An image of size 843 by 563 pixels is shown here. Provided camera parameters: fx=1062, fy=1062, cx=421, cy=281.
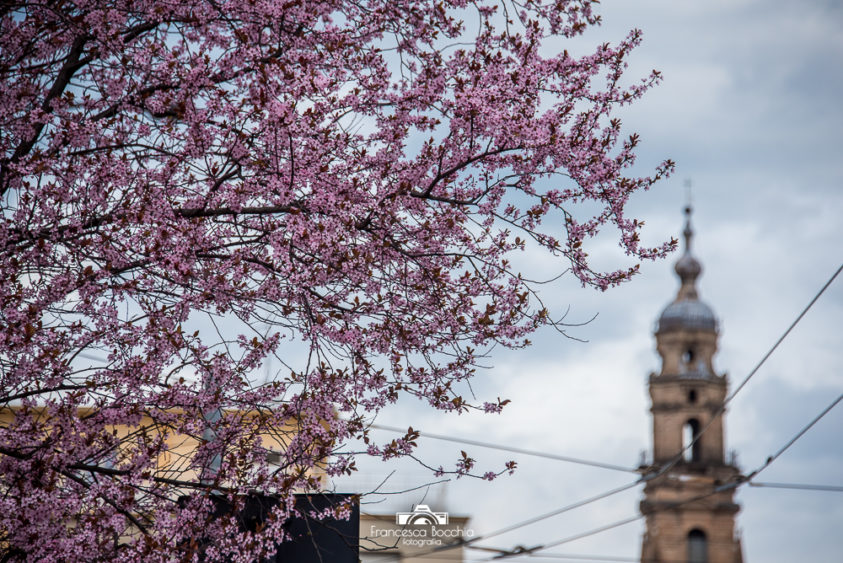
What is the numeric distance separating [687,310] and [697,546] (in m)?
13.6

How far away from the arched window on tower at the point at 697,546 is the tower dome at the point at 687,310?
463 inches

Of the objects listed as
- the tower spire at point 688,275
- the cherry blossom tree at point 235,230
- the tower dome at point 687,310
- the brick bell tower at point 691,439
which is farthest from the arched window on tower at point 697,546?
the cherry blossom tree at point 235,230

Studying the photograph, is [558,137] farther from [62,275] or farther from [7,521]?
[7,521]

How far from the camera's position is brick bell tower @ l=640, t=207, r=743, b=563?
60.2 meters

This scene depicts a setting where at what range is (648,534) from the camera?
63281mm

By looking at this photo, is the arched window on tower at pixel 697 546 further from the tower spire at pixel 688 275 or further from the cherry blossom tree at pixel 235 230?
the cherry blossom tree at pixel 235 230

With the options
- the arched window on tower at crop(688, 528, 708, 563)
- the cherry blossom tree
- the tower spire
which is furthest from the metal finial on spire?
the cherry blossom tree

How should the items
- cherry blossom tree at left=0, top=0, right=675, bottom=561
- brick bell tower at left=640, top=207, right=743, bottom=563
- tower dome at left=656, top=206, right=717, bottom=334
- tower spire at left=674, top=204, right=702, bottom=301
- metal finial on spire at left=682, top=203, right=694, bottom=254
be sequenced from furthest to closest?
metal finial on spire at left=682, top=203, right=694, bottom=254 → tower spire at left=674, top=204, right=702, bottom=301 → tower dome at left=656, top=206, right=717, bottom=334 → brick bell tower at left=640, top=207, right=743, bottom=563 → cherry blossom tree at left=0, top=0, right=675, bottom=561

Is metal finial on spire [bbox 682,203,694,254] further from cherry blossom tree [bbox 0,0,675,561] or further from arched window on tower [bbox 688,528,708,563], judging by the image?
cherry blossom tree [bbox 0,0,675,561]

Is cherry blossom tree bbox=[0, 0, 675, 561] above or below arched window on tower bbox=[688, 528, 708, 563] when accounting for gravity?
below

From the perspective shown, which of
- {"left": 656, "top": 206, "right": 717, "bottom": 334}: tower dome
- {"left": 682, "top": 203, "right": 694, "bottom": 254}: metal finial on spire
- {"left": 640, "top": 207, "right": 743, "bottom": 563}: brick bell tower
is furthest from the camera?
{"left": 682, "top": 203, "right": 694, "bottom": 254}: metal finial on spire

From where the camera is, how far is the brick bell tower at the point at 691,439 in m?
60.2

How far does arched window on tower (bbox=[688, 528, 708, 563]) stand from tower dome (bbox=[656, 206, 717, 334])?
38.6 ft

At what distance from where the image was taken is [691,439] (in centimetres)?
5956
